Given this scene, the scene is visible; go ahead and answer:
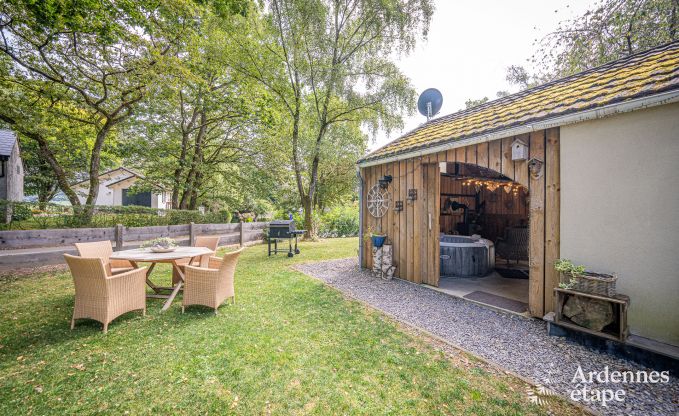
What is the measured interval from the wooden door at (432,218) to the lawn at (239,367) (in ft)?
5.99

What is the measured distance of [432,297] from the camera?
4.76 metres

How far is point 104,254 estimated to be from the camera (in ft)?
15.9

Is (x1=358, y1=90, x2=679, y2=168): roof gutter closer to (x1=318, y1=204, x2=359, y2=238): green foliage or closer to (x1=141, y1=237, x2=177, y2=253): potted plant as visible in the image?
(x1=141, y1=237, x2=177, y2=253): potted plant

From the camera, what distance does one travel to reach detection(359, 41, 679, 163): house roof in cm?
296

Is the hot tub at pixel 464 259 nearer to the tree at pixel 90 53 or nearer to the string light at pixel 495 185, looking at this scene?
the string light at pixel 495 185

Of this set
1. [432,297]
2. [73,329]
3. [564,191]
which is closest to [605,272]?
[564,191]

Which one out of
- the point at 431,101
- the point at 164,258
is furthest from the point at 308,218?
the point at 164,258

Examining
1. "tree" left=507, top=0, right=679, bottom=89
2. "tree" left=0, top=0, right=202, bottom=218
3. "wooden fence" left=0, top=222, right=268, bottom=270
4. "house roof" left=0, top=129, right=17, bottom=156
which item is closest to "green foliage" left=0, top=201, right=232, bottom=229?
"tree" left=0, top=0, right=202, bottom=218

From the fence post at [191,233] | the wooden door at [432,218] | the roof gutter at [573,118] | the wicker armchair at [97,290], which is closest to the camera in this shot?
the roof gutter at [573,118]

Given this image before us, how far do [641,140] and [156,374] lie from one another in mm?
5485

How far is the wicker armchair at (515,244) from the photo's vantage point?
6664 millimetres

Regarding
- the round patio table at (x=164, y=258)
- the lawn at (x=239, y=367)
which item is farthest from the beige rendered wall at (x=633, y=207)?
the round patio table at (x=164, y=258)

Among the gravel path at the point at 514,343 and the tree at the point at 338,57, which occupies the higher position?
the tree at the point at 338,57

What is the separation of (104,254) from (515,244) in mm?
9050
